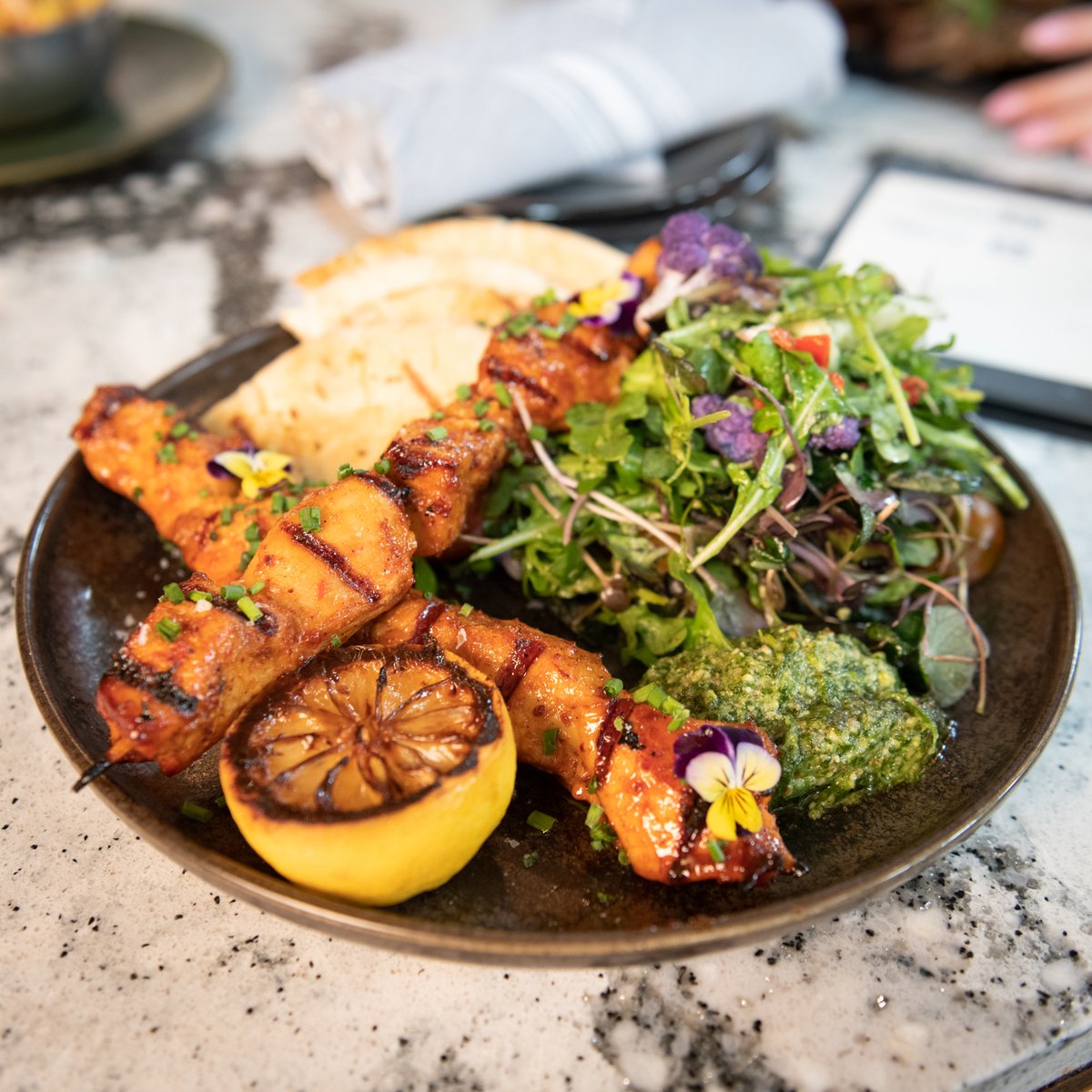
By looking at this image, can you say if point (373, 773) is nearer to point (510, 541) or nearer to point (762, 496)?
point (510, 541)

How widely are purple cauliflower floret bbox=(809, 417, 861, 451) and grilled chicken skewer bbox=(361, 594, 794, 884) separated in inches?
30.1

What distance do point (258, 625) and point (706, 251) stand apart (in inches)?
60.4

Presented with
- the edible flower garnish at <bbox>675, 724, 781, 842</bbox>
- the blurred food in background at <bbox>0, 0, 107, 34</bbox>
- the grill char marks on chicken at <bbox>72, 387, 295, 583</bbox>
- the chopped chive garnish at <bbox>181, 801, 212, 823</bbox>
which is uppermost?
the blurred food in background at <bbox>0, 0, 107, 34</bbox>

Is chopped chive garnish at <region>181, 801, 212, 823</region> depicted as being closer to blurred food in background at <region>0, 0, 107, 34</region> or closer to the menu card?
the menu card

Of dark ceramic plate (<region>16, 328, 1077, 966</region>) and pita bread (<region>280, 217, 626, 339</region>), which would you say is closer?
dark ceramic plate (<region>16, 328, 1077, 966</region>)

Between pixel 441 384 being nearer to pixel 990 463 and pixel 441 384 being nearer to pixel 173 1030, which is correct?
pixel 990 463

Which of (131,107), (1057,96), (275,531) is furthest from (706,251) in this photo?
(1057,96)

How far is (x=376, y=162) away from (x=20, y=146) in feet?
5.08

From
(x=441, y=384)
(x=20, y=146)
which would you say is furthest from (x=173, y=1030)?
(x=20, y=146)

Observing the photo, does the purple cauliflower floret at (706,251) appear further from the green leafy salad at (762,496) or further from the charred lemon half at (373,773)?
the charred lemon half at (373,773)

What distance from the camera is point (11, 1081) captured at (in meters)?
1.65

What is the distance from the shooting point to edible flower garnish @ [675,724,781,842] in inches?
65.4

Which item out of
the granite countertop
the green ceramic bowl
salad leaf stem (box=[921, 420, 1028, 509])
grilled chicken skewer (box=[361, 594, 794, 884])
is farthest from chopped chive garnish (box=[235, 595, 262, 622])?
the green ceramic bowl

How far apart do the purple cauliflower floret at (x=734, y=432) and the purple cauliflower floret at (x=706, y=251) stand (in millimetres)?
452
